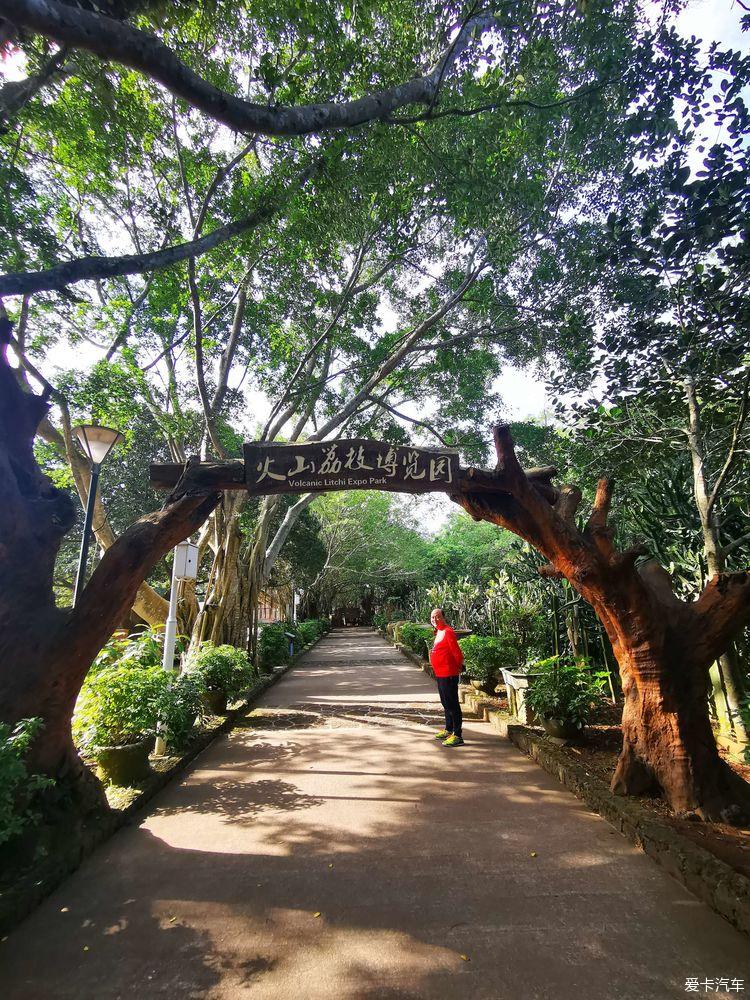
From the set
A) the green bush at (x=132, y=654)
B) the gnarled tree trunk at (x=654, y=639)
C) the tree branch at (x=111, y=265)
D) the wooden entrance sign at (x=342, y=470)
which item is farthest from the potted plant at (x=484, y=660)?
the tree branch at (x=111, y=265)

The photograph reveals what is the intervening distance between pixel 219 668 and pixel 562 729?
485cm

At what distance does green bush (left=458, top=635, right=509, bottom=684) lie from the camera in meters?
8.91

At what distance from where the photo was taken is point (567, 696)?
18.6 feet

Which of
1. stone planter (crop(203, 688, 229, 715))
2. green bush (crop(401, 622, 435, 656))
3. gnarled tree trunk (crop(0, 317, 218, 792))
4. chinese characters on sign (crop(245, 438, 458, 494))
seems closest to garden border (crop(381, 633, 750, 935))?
chinese characters on sign (crop(245, 438, 458, 494))

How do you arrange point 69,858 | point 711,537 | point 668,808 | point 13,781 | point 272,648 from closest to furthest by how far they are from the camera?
point 13,781, point 69,858, point 668,808, point 711,537, point 272,648

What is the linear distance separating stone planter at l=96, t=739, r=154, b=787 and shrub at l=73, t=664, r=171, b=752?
0.32 ft

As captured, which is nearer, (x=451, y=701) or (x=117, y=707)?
(x=117, y=707)

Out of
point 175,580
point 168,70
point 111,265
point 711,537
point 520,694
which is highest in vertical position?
point 168,70

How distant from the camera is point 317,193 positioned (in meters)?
6.45

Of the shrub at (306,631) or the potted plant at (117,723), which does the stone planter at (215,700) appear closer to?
the potted plant at (117,723)

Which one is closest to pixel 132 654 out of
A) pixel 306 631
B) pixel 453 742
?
pixel 453 742

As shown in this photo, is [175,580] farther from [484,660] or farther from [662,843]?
[662,843]

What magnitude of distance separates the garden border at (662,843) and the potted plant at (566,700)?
0.26 m

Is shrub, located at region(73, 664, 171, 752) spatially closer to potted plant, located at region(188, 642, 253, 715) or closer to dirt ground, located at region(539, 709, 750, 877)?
potted plant, located at region(188, 642, 253, 715)
